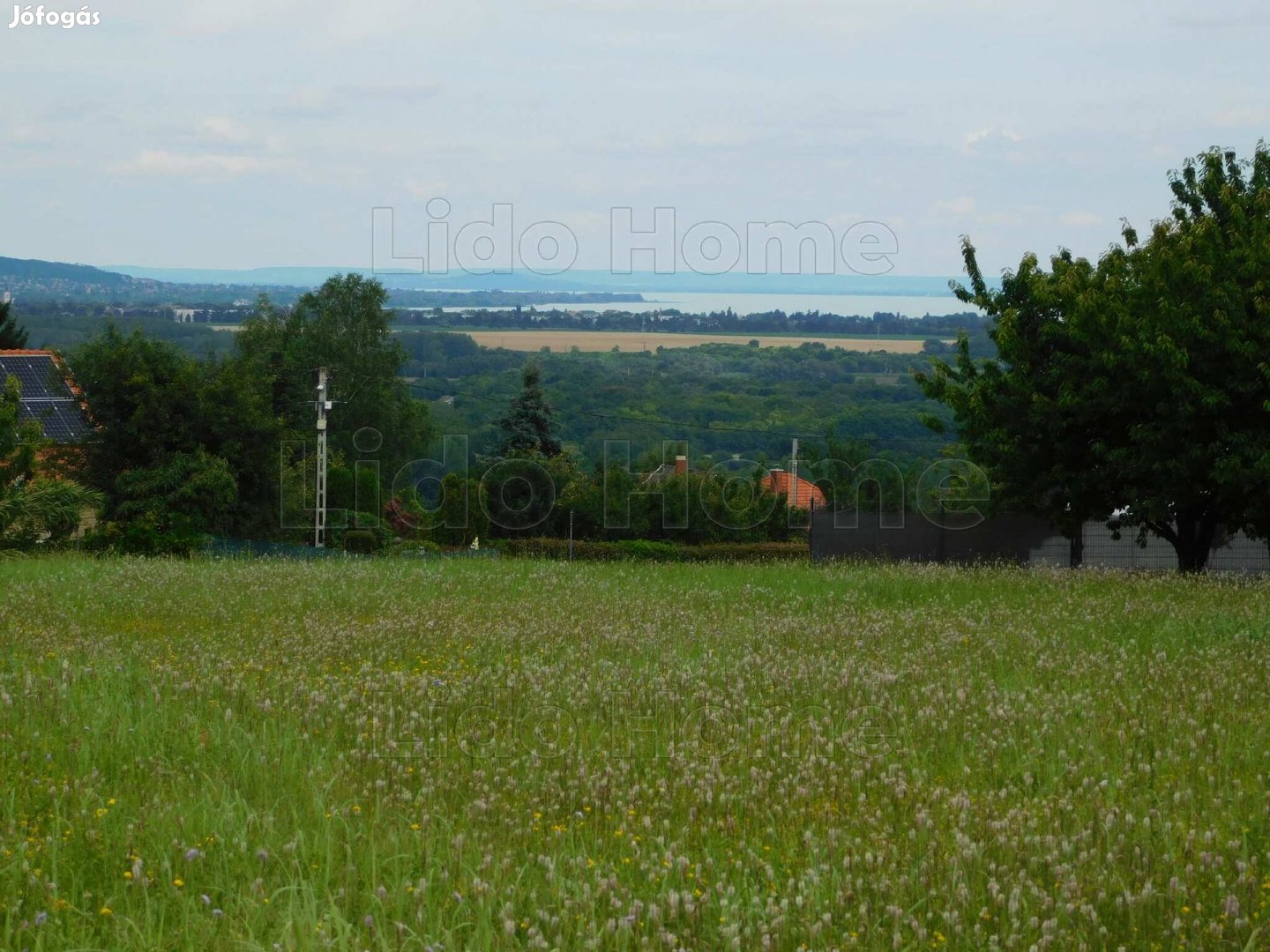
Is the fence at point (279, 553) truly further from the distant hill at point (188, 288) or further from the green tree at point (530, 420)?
the green tree at point (530, 420)

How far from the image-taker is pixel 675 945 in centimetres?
480

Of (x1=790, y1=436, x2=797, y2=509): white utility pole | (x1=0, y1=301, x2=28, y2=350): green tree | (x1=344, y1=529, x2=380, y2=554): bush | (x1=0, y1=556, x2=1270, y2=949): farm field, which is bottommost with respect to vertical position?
(x1=344, y1=529, x2=380, y2=554): bush

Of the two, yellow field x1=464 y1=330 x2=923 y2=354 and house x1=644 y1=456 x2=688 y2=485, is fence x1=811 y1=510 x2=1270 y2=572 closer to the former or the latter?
house x1=644 y1=456 x2=688 y2=485

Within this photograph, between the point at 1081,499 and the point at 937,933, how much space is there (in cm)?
1995

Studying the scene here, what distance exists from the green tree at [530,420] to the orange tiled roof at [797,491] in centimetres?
1336

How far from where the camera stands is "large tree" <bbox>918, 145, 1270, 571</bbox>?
2084 centimetres

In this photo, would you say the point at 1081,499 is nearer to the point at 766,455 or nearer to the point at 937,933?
the point at 937,933

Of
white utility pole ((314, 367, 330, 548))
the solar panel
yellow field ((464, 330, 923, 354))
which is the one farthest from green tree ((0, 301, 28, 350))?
yellow field ((464, 330, 923, 354))

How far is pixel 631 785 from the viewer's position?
6.75 meters

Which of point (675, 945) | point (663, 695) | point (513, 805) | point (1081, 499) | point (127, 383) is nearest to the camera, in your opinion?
point (675, 945)

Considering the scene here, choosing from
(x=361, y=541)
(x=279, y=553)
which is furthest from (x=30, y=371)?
(x=279, y=553)

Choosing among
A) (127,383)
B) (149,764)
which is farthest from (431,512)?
(149,764)

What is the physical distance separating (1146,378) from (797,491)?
38104 mm

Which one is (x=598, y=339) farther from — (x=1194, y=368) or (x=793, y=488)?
(x=1194, y=368)
